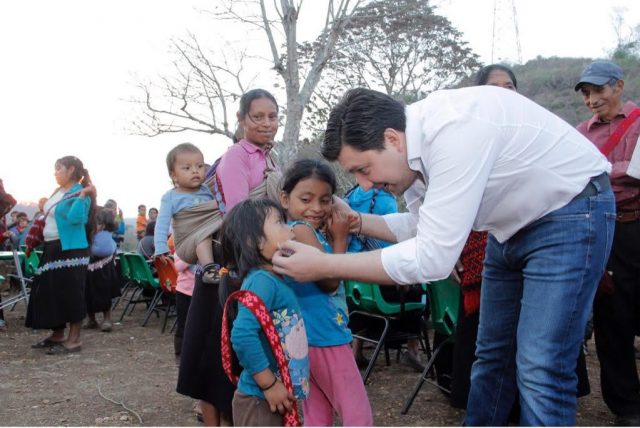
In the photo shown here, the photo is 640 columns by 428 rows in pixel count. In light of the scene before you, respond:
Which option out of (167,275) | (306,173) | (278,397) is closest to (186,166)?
(306,173)

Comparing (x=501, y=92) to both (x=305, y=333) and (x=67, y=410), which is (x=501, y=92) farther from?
(x=67, y=410)

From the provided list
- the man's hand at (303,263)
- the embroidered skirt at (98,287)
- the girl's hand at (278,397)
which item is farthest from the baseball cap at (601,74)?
the embroidered skirt at (98,287)

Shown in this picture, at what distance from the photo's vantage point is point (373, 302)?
14.3 ft

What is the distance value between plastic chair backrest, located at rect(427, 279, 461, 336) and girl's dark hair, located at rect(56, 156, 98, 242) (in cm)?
349

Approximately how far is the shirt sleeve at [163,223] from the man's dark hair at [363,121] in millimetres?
1825

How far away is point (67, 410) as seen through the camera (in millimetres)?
4387

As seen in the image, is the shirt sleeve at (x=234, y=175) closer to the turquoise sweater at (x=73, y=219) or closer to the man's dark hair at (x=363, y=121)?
the man's dark hair at (x=363, y=121)

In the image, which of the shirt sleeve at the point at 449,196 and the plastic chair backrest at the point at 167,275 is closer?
the shirt sleeve at the point at 449,196

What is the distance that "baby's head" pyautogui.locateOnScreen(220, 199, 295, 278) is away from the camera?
241 cm

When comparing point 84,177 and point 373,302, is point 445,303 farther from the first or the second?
point 84,177

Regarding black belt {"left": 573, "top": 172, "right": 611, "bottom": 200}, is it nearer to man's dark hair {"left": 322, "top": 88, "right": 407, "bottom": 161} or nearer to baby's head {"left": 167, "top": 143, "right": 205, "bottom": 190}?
man's dark hair {"left": 322, "top": 88, "right": 407, "bottom": 161}

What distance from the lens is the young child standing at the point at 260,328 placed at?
2322 mm

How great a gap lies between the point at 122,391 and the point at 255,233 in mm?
2979

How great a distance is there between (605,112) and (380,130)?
2.30 meters
